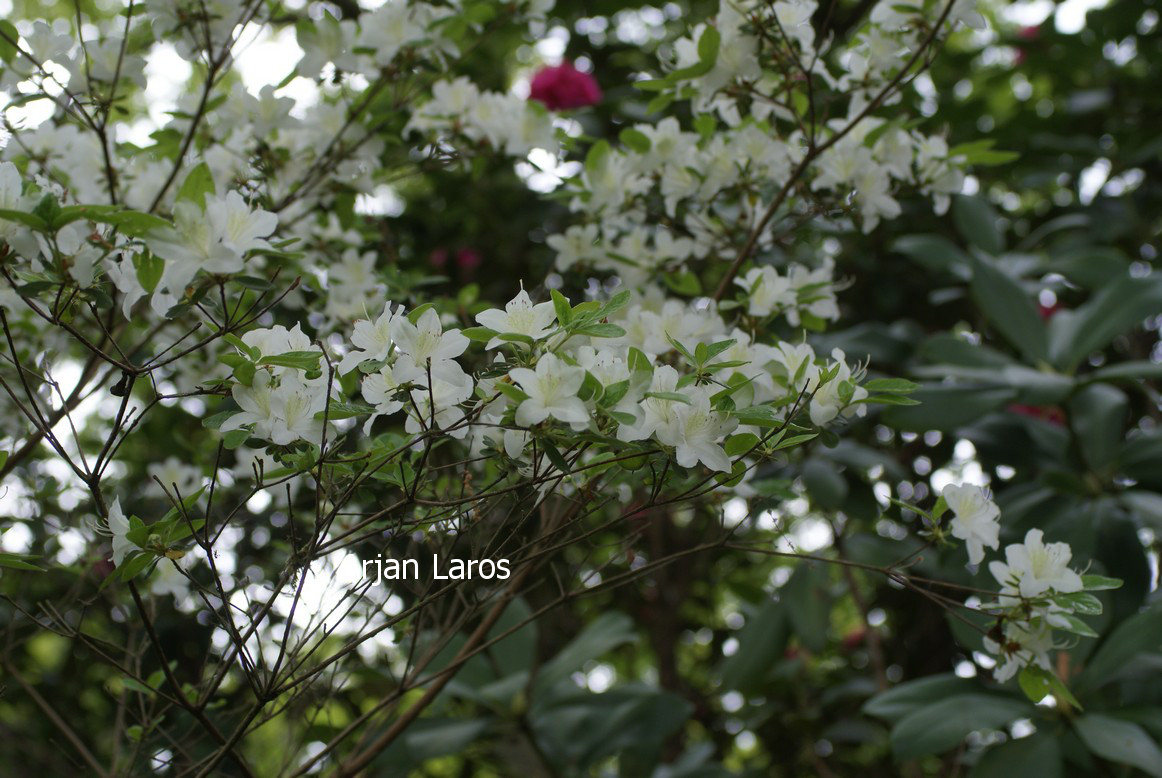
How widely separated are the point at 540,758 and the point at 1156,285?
1.44 m

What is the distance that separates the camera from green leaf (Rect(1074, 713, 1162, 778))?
1.25 m

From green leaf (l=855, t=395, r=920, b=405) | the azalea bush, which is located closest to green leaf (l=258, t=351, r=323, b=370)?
the azalea bush

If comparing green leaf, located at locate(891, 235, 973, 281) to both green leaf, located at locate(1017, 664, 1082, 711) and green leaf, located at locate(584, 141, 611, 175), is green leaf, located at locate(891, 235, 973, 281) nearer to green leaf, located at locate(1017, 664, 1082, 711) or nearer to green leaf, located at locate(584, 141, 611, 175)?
green leaf, located at locate(584, 141, 611, 175)

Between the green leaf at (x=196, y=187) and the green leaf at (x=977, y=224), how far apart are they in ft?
5.53

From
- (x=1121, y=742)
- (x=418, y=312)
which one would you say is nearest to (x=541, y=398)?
(x=418, y=312)

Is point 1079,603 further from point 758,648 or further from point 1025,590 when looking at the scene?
point 758,648

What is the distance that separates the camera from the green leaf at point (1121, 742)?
1.25m

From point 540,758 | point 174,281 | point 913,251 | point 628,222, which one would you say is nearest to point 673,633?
point 540,758

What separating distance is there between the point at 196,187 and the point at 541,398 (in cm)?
34

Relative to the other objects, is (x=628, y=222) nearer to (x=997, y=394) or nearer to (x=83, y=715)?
(x=997, y=394)

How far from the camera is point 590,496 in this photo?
0.95 meters

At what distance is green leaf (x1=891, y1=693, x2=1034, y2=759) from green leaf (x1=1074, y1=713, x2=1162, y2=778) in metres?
0.09

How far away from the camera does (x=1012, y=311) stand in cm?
179

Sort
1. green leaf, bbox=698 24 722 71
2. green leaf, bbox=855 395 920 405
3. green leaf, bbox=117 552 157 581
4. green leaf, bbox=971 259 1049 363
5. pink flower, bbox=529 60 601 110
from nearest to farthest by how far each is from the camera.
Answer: green leaf, bbox=117 552 157 581 → green leaf, bbox=855 395 920 405 → green leaf, bbox=698 24 722 71 → green leaf, bbox=971 259 1049 363 → pink flower, bbox=529 60 601 110
